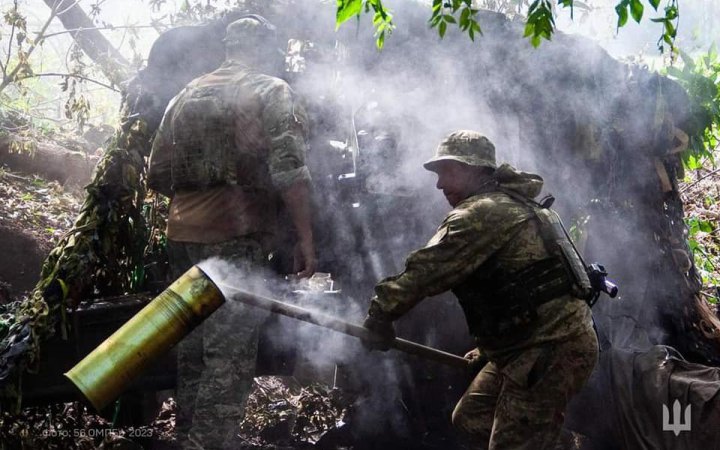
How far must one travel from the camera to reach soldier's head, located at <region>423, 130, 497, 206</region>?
3891 mm

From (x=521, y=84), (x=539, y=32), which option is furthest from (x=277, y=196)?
(x=521, y=84)

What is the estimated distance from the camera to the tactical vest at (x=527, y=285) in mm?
3562

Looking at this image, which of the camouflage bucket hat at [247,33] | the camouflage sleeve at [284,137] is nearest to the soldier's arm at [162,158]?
the camouflage bucket hat at [247,33]

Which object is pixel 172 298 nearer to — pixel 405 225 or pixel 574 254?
pixel 574 254

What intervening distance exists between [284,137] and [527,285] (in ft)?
6.06

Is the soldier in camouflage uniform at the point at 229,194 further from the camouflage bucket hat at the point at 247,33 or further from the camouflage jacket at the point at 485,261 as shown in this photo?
the camouflage jacket at the point at 485,261

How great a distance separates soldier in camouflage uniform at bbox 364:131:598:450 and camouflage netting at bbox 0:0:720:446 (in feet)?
6.48

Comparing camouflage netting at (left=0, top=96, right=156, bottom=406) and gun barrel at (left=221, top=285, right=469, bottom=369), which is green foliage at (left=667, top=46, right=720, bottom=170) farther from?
camouflage netting at (left=0, top=96, right=156, bottom=406)

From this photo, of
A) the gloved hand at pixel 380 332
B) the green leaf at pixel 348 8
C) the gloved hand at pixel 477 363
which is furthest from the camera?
the gloved hand at pixel 477 363

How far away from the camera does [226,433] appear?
4082mm

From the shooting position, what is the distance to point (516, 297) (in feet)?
11.7

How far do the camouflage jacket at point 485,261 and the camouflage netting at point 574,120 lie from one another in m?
2.05

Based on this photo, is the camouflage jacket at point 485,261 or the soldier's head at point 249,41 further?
the soldier's head at point 249,41

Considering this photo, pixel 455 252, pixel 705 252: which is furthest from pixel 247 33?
pixel 705 252
